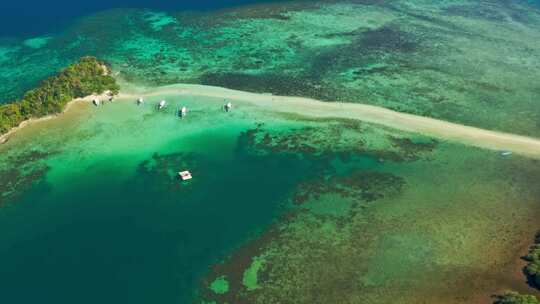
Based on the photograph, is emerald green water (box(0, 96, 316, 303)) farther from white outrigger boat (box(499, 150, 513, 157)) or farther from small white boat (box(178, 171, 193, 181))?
white outrigger boat (box(499, 150, 513, 157))

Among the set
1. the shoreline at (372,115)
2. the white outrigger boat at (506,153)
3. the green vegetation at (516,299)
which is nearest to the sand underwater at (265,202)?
the white outrigger boat at (506,153)

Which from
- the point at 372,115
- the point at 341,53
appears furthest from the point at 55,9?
the point at 372,115

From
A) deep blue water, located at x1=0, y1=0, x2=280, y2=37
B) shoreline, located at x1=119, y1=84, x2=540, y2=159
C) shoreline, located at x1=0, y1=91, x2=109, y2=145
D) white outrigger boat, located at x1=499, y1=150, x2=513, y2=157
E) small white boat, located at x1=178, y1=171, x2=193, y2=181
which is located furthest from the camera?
deep blue water, located at x1=0, y1=0, x2=280, y2=37

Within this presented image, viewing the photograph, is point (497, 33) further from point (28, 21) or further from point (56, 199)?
point (28, 21)

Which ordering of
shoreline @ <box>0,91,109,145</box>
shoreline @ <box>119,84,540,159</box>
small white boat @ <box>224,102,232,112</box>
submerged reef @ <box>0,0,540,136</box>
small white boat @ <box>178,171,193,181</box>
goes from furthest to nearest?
submerged reef @ <box>0,0,540,136</box> < small white boat @ <box>224,102,232,112</box> < shoreline @ <box>0,91,109,145</box> < shoreline @ <box>119,84,540,159</box> < small white boat @ <box>178,171,193,181</box>

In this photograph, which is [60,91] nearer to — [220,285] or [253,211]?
[253,211]

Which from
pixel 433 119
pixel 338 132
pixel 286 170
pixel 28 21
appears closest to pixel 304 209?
pixel 286 170

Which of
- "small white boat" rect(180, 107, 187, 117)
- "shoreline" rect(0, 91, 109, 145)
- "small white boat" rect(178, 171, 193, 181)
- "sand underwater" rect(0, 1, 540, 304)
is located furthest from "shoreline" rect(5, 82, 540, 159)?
"small white boat" rect(178, 171, 193, 181)

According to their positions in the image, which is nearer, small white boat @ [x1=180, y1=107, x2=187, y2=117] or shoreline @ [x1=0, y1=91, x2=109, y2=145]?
shoreline @ [x1=0, y1=91, x2=109, y2=145]
